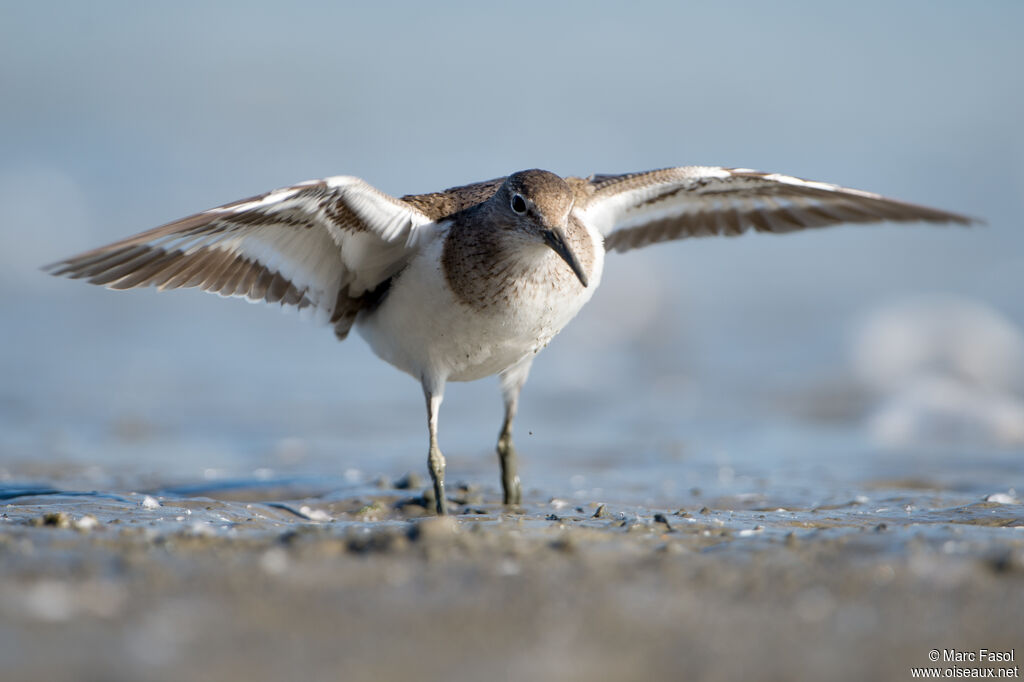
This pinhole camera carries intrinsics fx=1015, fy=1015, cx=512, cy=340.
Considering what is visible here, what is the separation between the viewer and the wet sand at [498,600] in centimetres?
290

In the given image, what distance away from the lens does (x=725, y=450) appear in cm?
950

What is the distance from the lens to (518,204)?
579 centimetres

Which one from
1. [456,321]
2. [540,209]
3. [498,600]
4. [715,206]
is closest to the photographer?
[498,600]

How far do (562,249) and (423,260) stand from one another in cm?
91

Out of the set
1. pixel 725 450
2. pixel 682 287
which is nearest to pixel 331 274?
pixel 725 450

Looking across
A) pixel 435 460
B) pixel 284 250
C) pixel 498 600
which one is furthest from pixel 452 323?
pixel 498 600

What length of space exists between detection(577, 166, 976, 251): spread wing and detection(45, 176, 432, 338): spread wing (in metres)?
1.42

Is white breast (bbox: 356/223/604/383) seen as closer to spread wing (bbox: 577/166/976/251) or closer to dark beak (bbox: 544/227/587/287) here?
dark beak (bbox: 544/227/587/287)

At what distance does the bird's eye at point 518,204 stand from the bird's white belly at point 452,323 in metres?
0.33

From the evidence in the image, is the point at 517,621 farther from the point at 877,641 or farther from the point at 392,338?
the point at 392,338

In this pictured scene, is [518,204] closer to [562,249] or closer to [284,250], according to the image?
[562,249]

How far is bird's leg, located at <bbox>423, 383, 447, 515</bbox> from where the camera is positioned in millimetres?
6191

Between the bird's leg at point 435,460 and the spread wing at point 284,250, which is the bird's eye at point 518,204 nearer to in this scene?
the spread wing at point 284,250

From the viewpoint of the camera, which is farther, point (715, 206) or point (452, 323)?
point (715, 206)
